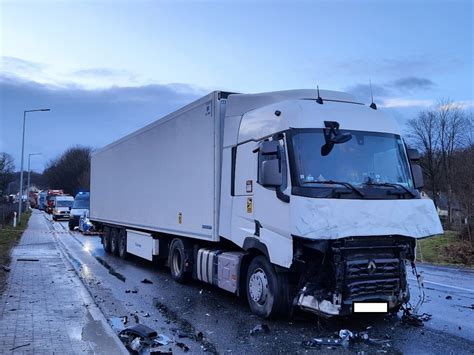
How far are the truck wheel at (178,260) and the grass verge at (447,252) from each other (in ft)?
36.0

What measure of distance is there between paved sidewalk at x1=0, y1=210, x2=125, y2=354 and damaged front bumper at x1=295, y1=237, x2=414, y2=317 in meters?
2.61

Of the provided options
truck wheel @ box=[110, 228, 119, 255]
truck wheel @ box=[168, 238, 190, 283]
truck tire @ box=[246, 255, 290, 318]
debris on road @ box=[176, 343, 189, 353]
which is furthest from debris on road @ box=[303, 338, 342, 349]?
truck wheel @ box=[110, 228, 119, 255]

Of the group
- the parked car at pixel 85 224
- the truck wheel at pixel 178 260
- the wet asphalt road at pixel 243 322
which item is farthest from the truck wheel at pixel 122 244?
the parked car at pixel 85 224

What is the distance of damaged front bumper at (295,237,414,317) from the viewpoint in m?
6.46

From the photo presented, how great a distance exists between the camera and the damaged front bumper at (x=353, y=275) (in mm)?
6457

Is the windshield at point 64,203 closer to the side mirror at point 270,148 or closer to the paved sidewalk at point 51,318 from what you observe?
the paved sidewalk at point 51,318

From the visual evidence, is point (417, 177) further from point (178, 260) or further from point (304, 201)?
point (178, 260)

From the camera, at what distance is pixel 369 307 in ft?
21.5

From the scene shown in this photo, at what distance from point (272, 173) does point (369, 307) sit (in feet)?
7.13

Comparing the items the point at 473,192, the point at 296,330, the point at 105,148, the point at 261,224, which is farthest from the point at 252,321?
the point at 473,192

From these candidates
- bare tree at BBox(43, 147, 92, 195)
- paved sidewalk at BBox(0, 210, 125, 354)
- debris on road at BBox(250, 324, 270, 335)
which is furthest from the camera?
bare tree at BBox(43, 147, 92, 195)

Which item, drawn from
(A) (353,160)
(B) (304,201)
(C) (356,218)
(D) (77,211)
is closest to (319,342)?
(C) (356,218)

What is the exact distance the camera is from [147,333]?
6.69 metres

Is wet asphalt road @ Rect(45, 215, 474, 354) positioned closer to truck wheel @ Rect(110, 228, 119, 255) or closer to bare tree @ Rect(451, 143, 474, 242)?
truck wheel @ Rect(110, 228, 119, 255)
